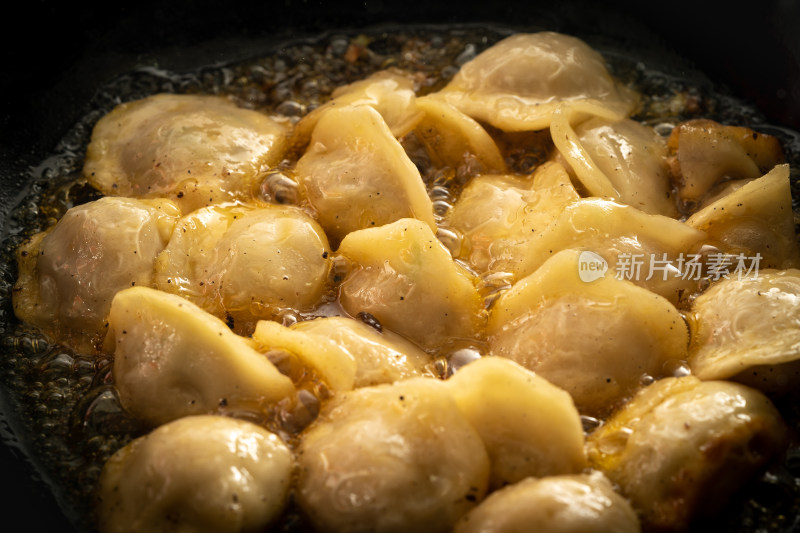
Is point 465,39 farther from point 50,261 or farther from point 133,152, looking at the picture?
point 50,261

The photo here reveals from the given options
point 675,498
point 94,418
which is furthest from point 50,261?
point 675,498

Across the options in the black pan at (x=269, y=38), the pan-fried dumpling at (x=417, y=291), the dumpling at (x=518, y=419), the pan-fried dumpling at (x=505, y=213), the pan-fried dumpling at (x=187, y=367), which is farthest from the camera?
the black pan at (x=269, y=38)

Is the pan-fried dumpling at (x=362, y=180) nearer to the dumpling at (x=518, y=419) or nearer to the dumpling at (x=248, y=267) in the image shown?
the dumpling at (x=248, y=267)

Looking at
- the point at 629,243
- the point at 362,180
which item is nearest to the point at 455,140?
the point at 362,180

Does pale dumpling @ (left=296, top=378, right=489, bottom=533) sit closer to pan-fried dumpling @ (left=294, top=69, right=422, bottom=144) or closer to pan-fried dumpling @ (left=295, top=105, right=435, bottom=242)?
pan-fried dumpling @ (left=295, top=105, right=435, bottom=242)

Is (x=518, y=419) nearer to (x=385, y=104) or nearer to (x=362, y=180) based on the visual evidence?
(x=362, y=180)
